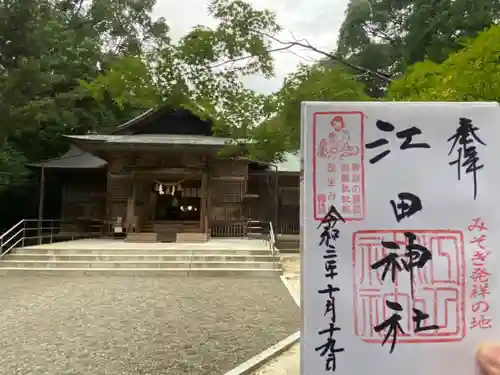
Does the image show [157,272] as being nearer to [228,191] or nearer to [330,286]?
[228,191]

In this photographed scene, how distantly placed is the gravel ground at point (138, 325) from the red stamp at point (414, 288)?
3.08 meters

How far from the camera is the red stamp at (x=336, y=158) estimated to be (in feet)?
4.89

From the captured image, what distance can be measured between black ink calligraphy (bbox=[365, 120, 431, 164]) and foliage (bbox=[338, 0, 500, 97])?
2.18 m

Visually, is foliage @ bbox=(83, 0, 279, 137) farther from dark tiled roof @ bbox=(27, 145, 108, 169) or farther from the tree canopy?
dark tiled roof @ bbox=(27, 145, 108, 169)

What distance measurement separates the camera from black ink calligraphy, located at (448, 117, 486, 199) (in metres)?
1.45

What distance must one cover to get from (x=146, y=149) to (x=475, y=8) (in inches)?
402

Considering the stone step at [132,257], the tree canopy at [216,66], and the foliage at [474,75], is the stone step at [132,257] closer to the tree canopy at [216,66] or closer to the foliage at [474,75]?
the tree canopy at [216,66]

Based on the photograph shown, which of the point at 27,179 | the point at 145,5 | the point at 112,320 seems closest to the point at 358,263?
the point at 112,320

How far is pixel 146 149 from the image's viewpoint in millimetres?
13836

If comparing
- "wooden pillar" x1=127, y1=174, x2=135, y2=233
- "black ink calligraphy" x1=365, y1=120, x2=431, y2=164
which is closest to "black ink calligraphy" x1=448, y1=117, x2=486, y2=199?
"black ink calligraphy" x1=365, y1=120, x2=431, y2=164

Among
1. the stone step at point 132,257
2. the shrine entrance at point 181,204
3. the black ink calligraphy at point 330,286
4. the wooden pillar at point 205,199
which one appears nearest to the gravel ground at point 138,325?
the stone step at point 132,257

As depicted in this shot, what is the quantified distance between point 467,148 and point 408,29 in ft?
40.8

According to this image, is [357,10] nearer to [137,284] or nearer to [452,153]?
[137,284]

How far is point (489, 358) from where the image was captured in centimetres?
133
